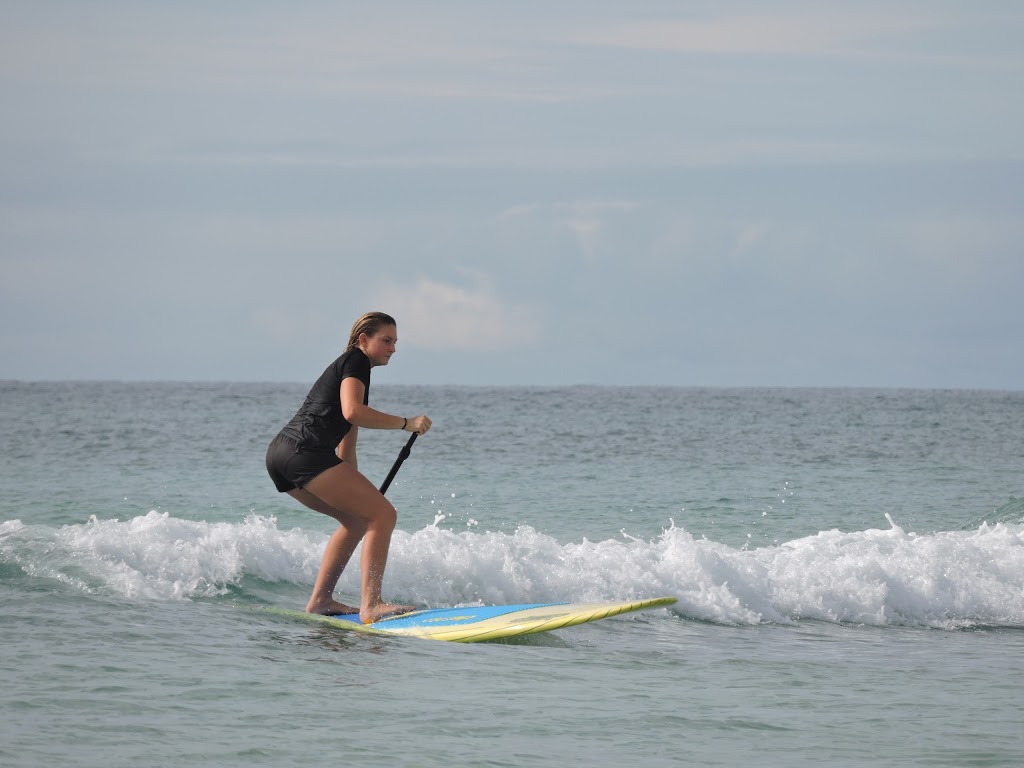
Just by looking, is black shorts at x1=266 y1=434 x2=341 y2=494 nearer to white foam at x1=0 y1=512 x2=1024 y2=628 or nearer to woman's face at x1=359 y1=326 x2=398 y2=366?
woman's face at x1=359 y1=326 x2=398 y2=366

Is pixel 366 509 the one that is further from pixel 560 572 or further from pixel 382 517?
pixel 560 572

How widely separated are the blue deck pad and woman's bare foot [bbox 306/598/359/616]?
Answer: 0.05 metres

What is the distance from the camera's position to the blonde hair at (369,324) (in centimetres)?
702

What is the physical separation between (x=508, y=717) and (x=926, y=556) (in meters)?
5.88

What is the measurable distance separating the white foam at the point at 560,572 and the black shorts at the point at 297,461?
1.98 m

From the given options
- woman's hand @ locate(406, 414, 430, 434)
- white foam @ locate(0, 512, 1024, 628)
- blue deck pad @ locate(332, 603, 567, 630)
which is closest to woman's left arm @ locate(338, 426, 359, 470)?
woman's hand @ locate(406, 414, 430, 434)

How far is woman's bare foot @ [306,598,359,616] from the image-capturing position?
758 cm

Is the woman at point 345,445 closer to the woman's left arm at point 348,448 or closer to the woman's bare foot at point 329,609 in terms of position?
the woman's left arm at point 348,448

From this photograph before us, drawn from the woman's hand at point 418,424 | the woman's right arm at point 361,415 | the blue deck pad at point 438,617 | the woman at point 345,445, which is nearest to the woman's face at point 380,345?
the woman at point 345,445

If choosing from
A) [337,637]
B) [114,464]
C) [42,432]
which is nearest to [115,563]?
[337,637]

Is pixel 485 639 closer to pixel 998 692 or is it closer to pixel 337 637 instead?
pixel 337 637

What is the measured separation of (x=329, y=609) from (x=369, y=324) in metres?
1.90

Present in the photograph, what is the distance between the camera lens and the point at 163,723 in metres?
5.22

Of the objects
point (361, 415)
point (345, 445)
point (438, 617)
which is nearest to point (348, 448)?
point (345, 445)
